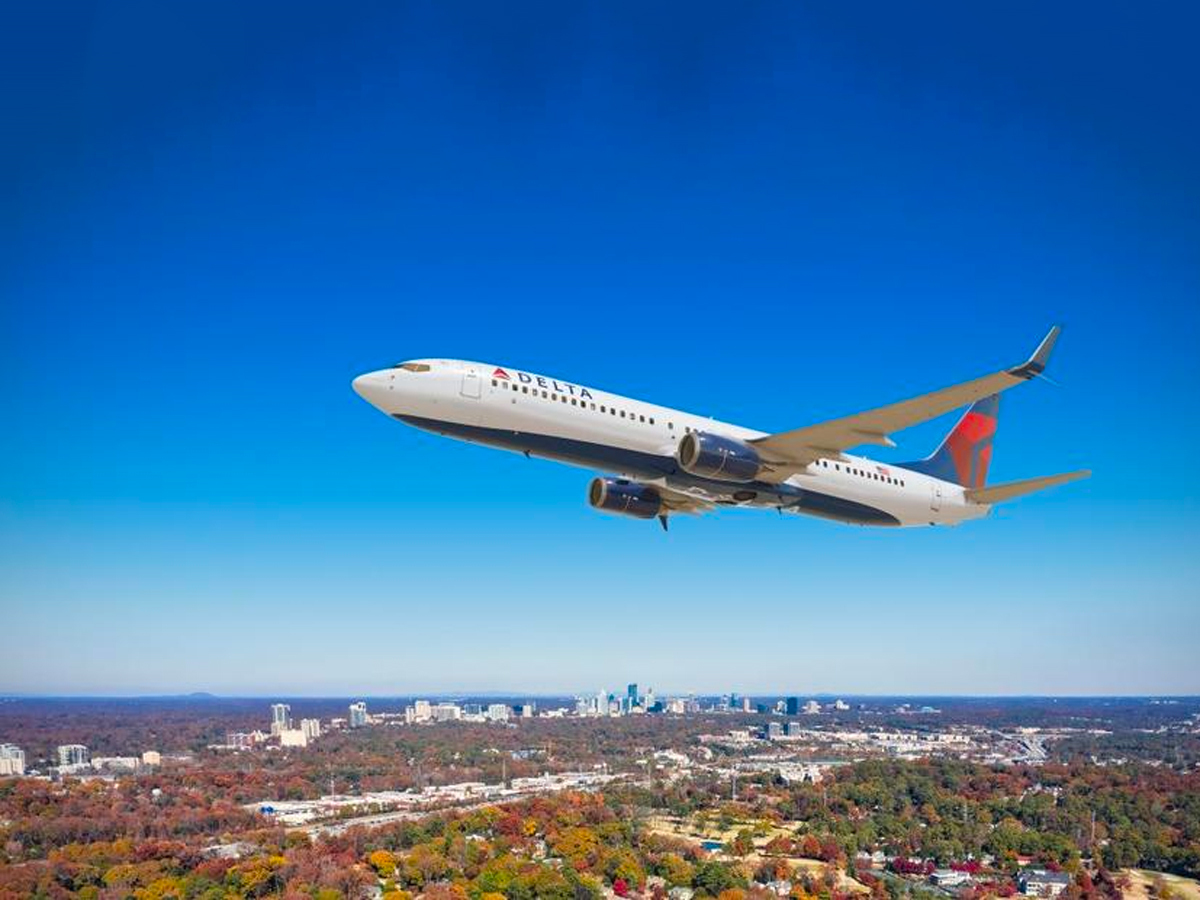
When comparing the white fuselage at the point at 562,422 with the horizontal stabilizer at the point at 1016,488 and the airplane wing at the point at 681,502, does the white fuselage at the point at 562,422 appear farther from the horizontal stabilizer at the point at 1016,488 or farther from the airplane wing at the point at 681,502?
the horizontal stabilizer at the point at 1016,488

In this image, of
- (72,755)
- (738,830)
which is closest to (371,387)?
(738,830)

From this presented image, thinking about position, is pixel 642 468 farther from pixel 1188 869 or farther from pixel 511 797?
pixel 511 797

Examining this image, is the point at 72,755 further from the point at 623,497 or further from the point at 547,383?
the point at 547,383

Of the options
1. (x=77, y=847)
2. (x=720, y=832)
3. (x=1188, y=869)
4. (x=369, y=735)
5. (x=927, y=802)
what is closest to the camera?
(x=77, y=847)

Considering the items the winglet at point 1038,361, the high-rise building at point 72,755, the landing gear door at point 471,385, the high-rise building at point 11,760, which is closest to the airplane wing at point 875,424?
the winglet at point 1038,361

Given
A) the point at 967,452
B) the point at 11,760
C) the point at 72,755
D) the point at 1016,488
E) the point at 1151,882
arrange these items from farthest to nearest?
the point at 72,755 → the point at 11,760 → the point at 1151,882 → the point at 967,452 → the point at 1016,488

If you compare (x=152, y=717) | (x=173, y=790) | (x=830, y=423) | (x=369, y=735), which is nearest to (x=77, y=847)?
(x=173, y=790)

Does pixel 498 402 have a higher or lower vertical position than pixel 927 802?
higher

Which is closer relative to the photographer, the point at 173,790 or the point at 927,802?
the point at 173,790
